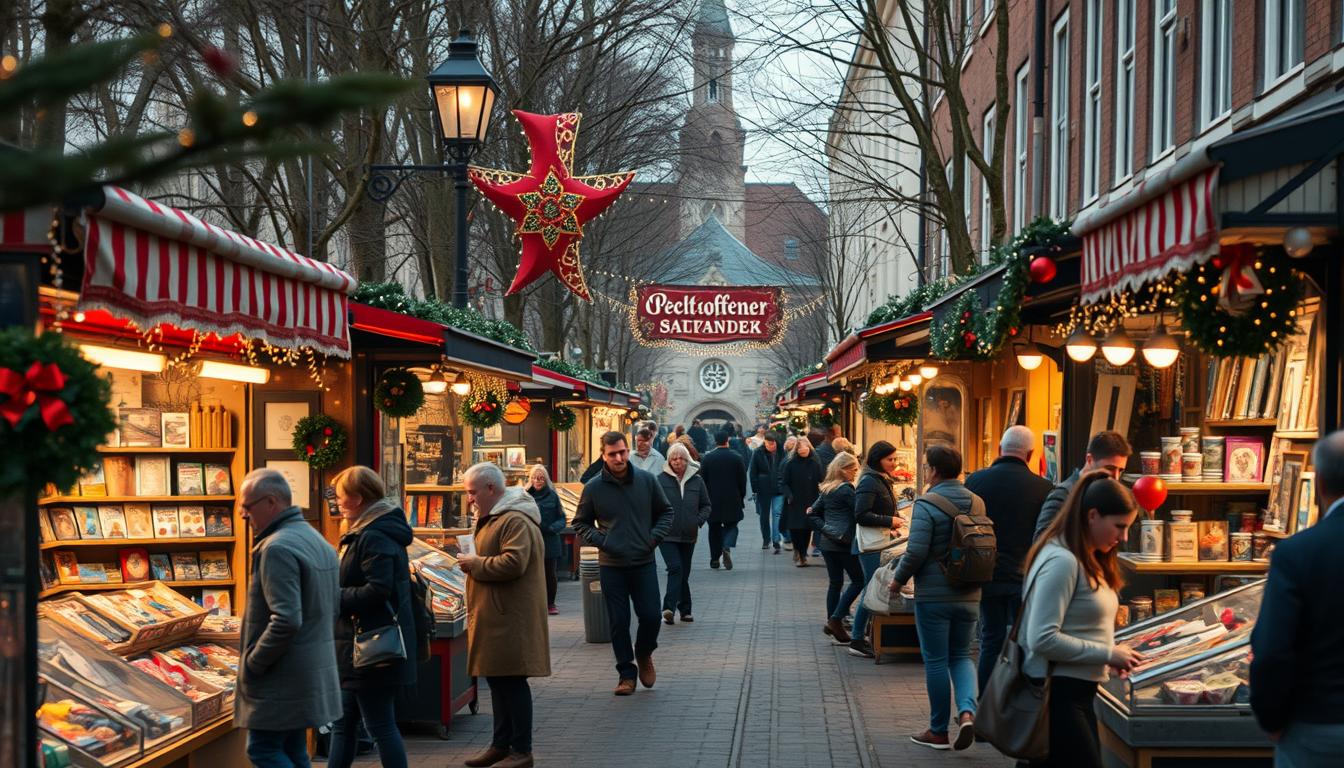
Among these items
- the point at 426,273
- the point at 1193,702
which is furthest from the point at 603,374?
the point at 1193,702

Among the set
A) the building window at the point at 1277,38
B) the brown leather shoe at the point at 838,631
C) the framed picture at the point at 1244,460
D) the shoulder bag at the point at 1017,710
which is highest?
the building window at the point at 1277,38

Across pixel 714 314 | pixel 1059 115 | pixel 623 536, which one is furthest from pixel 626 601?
pixel 714 314

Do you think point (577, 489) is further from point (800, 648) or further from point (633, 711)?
point (633, 711)

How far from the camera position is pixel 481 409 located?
17.0 m

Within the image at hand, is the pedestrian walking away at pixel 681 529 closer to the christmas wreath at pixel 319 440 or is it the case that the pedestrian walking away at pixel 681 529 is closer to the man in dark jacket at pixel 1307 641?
the christmas wreath at pixel 319 440

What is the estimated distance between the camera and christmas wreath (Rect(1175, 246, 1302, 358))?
6754mm

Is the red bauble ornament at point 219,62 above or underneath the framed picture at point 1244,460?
above

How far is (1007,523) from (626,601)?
9.67 ft

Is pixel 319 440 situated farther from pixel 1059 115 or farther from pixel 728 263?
pixel 728 263

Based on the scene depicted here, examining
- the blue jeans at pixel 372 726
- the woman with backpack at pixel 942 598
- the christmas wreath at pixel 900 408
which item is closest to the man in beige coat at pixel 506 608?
the blue jeans at pixel 372 726

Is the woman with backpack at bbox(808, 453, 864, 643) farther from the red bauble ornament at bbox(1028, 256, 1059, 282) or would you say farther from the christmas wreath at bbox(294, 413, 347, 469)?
the red bauble ornament at bbox(1028, 256, 1059, 282)

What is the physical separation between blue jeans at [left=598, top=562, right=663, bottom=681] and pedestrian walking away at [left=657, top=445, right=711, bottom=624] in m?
3.63

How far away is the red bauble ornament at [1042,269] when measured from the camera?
903 cm

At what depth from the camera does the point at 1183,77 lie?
1344cm
